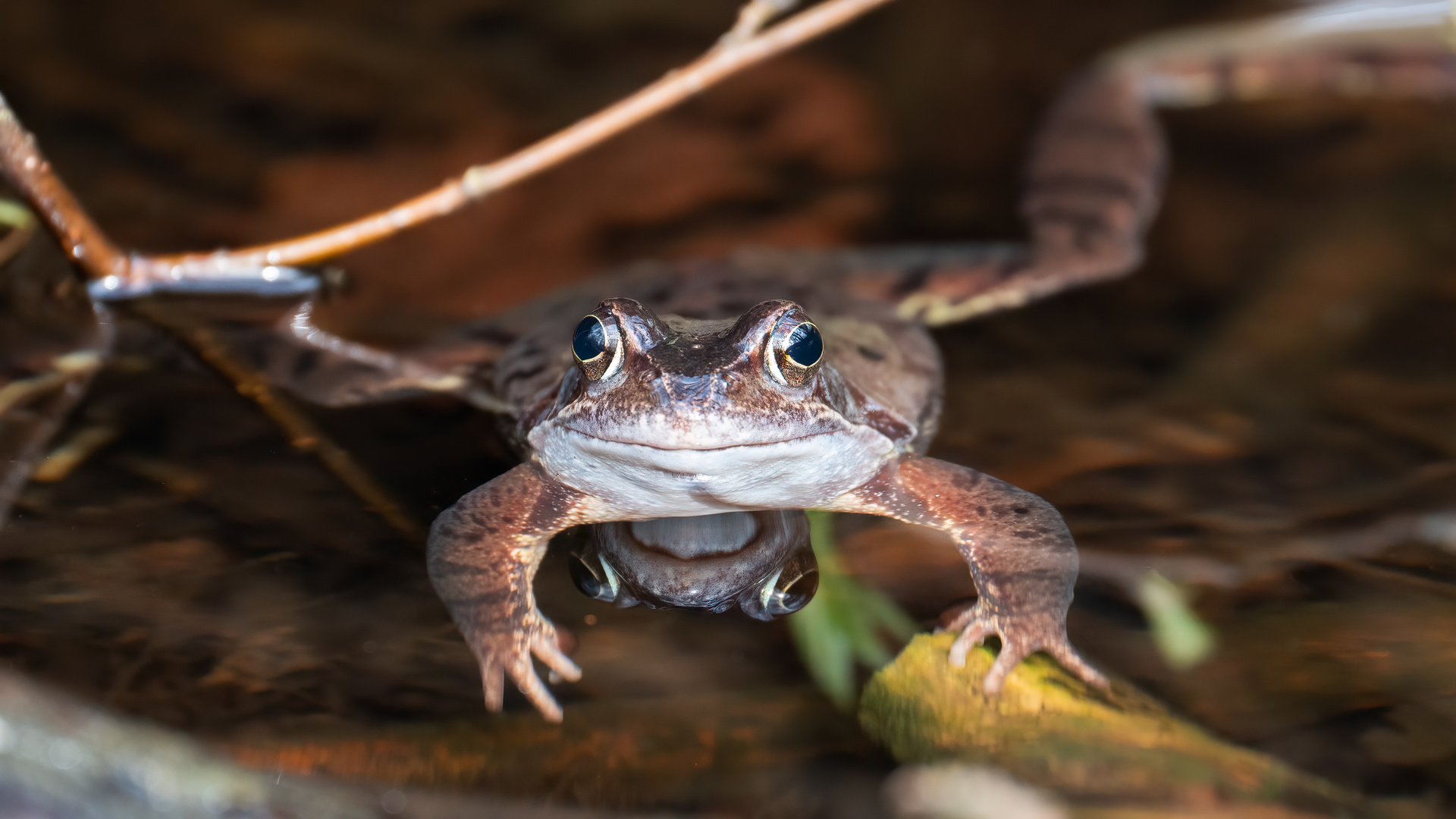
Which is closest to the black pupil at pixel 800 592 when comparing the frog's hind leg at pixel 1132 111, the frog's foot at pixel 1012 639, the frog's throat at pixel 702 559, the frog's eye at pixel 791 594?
the frog's eye at pixel 791 594

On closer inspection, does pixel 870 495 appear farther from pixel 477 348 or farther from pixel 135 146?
pixel 135 146

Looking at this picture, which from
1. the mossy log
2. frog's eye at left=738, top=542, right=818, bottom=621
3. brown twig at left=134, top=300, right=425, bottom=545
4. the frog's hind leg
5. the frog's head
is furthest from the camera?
the frog's hind leg

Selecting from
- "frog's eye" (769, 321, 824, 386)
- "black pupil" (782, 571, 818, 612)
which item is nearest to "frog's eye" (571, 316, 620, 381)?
"frog's eye" (769, 321, 824, 386)

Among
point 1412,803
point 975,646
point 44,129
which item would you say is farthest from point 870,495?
point 44,129

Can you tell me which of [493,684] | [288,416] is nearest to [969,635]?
[493,684]

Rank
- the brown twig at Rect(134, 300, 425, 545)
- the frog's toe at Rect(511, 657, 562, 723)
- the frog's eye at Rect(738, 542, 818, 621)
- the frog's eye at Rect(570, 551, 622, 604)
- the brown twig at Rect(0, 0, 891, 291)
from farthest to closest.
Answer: the brown twig at Rect(0, 0, 891, 291) < the brown twig at Rect(134, 300, 425, 545) < the frog's eye at Rect(570, 551, 622, 604) < the frog's eye at Rect(738, 542, 818, 621) < the frog's toe at Rect(511, 657, 562, 723)

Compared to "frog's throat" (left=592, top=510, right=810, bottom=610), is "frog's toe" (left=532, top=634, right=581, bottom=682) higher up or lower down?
lower down

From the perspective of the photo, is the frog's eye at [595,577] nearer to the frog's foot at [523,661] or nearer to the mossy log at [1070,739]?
the frog's foot at [523,661]

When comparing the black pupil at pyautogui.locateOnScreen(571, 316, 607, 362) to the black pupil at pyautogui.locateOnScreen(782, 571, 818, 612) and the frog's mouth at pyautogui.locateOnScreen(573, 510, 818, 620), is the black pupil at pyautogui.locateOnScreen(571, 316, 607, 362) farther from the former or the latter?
the black pupil at pyautogui.locateOnScreen(782, 571, 818, 612)
